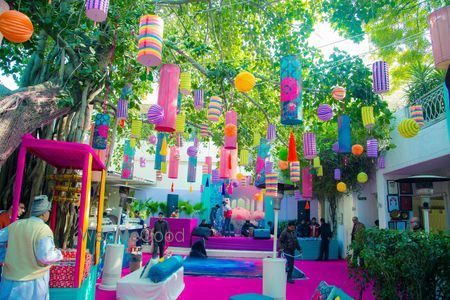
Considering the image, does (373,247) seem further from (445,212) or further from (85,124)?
(445,212)

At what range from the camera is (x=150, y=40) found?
160 inches

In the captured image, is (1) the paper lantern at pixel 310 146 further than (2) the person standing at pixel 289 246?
No

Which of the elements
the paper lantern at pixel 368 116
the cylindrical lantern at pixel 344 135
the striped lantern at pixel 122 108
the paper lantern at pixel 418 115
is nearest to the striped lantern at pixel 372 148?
the paper lantern at pixel 418 115

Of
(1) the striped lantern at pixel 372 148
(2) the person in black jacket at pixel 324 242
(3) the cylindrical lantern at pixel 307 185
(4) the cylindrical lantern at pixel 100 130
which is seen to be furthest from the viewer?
(2) the person in black jacket at pixel 324 242

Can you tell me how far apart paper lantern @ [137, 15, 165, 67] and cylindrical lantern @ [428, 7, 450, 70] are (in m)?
2.92

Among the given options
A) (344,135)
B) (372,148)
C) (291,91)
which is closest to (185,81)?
(291,91)

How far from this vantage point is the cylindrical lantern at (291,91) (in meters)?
4.96

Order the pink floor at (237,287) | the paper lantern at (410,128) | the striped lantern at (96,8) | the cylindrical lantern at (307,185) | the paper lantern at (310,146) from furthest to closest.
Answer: the cylindrical lantern at (307,185)
the paper lantern at (310,146)
the paper lantern at (410,128)
the pink floor at (237,287)
the striped lantern at (96,8)

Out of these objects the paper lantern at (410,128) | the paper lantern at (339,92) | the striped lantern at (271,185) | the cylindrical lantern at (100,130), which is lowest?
the striped lantern at (271,185)

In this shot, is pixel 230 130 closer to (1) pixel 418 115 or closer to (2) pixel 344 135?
(2) pixel 344 135

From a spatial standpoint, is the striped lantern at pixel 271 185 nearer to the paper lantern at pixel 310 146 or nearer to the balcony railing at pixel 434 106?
the paper lantern at pixel 310 146

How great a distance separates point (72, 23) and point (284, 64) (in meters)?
3.26

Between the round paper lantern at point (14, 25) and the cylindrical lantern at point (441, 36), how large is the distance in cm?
410

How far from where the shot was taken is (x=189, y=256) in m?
11.8
